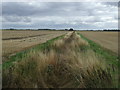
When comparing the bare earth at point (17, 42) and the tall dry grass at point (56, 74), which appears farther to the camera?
the bare earth at point (17, 42)

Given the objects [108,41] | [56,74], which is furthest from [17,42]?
[56,74]

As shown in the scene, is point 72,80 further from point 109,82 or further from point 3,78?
point 3,78

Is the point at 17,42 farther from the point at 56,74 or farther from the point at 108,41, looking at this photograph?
the point at 56,74

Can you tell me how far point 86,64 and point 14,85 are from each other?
243 centimetres

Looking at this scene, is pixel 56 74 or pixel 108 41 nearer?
pixel 56 74

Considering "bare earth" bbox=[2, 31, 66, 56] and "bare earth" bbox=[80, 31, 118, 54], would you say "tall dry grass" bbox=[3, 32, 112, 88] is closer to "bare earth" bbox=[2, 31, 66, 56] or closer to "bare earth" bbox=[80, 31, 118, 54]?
"bare earth" bbox=[2, 31, 66, 56]

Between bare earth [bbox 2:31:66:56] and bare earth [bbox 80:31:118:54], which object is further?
bare earth [bbox 80:31:118:54]

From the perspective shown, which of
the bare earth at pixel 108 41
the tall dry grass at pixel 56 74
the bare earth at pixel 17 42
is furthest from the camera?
the bare earth at pixel 108 41

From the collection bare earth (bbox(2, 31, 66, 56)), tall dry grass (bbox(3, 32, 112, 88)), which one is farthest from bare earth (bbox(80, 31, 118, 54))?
tall dry grass (bbox(3, 32, 112, 88))

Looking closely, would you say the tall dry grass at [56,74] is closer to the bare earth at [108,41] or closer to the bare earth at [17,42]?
the bare earth at [17,42]

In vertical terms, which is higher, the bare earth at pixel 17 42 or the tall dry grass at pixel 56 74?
the bare earth at pixel 17 42

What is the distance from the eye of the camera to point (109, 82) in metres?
6.78

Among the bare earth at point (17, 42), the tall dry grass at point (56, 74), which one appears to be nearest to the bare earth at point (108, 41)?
the bare earth at point (17, 42)

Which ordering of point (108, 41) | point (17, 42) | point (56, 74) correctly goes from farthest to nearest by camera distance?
point (108, 41)
point (17, 42)
point (56, 74)
